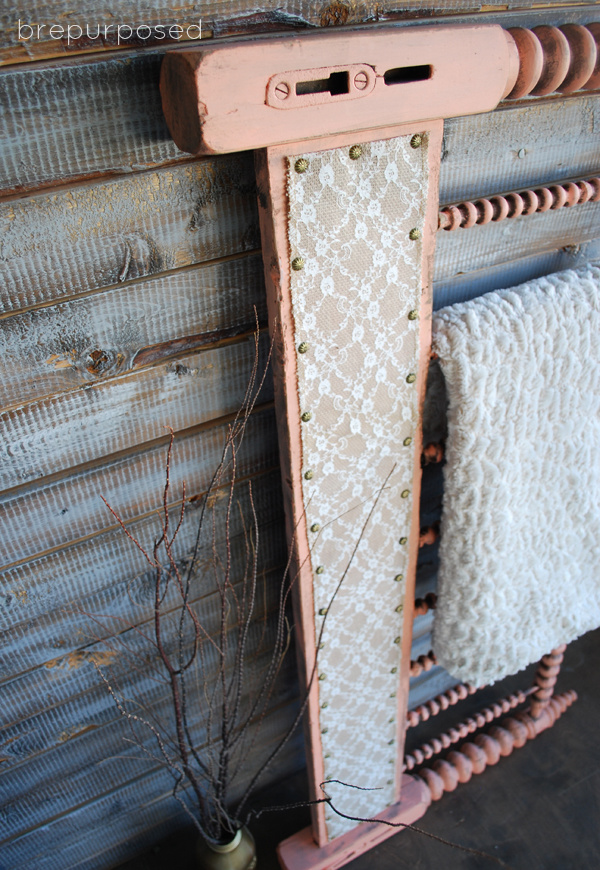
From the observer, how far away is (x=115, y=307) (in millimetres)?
662

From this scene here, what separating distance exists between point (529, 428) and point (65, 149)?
2.24 ft

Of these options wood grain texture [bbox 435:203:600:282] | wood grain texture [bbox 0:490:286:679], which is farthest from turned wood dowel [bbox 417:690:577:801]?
wood grain texture [bbox 435:203:600:282]

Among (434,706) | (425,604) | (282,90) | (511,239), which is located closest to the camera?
(282,90)

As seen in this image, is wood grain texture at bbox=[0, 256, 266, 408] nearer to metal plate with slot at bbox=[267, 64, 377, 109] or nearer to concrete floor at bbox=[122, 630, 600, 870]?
metal plate with slot at bbox=[267, 64, 377, 109]

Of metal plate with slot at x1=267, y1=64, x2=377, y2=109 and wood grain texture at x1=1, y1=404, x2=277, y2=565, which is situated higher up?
metal plate with slot at x1=267, y1=64, x2=377, y2=109

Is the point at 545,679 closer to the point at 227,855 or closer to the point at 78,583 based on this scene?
the point at 227,855

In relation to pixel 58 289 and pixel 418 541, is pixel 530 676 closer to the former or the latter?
pixel 418 541

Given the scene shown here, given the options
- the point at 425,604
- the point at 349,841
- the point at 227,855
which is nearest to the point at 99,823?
the point at 227,855

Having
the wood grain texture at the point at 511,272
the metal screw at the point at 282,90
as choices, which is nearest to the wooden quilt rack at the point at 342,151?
the metal screw at the point at 282,90

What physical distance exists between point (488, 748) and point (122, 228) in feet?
4.24

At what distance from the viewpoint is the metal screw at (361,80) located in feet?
1.85

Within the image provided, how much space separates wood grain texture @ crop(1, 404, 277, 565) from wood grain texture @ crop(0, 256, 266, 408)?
0.08 m

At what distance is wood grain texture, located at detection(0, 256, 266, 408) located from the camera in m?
0.64

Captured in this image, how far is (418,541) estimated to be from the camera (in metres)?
0.94
